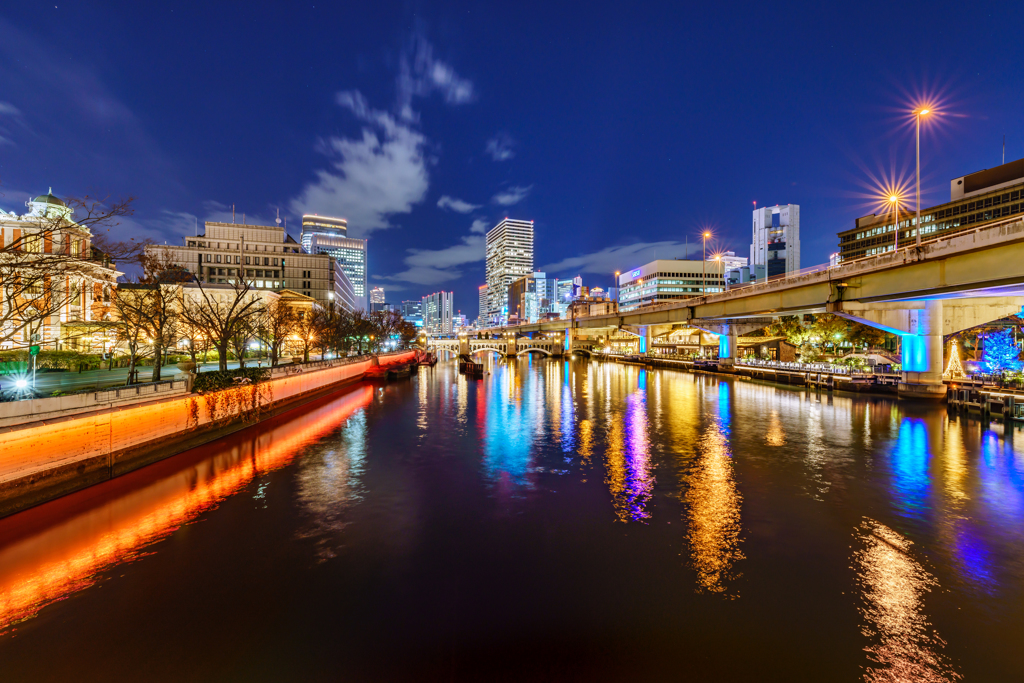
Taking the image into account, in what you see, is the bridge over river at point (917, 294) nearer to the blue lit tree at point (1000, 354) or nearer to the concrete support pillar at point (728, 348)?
the concrete support pillar at point (728, 348)

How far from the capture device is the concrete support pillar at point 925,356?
3409 cm

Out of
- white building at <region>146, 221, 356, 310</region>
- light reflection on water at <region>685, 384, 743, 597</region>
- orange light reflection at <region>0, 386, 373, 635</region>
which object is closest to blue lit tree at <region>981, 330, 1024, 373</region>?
light reflection on water at <region>685, 384, 743, 597</region>

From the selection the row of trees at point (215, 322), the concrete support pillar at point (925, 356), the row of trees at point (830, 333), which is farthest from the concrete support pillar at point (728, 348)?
the row of trees at point (215, 322)

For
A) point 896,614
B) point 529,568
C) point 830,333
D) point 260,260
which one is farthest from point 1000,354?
point 260,260

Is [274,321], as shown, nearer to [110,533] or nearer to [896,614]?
[110,533]

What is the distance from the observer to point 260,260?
10475 cm

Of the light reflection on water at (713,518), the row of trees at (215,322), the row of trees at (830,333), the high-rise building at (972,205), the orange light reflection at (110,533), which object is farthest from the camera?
the high-rise building at (972,205)

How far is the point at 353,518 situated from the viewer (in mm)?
13125

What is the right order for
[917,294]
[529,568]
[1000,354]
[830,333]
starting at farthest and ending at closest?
[830,333]
[1000,354]
[917,294]
[529,568]

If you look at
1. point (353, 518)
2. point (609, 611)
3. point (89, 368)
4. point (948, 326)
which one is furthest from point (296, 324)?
point (948, 326)

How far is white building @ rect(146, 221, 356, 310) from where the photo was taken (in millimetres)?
99188

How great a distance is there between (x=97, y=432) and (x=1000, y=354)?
68.4 metres

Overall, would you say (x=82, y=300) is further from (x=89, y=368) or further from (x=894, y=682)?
(x=894, y=682)

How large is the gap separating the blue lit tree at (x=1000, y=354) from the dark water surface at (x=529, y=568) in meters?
30.7
